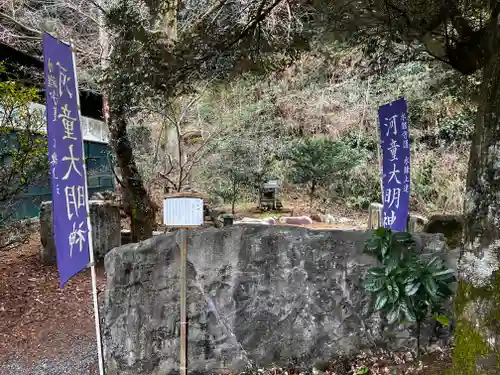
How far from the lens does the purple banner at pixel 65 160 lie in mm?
2395

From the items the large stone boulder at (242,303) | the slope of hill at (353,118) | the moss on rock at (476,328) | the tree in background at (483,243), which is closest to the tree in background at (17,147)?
the large stone boulder at (242,303)

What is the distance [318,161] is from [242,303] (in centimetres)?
855

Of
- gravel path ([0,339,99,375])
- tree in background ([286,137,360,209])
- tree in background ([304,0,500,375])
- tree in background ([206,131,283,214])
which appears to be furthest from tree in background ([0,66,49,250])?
tree in background ([286,137,360,209])

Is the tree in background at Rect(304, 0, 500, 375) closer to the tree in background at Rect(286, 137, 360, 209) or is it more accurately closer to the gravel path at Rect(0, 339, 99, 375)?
the gravel path at Rect(0, 339, 99, 375)

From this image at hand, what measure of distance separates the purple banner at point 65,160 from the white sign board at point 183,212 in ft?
2.04

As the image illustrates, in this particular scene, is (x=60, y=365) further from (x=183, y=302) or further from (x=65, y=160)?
(x=65, y=160)

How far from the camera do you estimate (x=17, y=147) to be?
14.2 feet

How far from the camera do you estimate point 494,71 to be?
1.58 m

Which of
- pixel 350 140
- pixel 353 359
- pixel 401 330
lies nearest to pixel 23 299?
pixel 353 359

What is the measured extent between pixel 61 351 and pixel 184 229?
189cm

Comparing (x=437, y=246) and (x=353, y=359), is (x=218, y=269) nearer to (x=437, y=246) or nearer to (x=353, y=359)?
(x=353, y=359)

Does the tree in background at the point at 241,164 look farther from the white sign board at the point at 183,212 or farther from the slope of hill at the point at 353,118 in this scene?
the white sign board at the point at 183,212

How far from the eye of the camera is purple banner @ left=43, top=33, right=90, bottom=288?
7.86ft

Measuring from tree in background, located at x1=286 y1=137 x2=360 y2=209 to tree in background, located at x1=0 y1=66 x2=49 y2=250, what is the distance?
761cm
